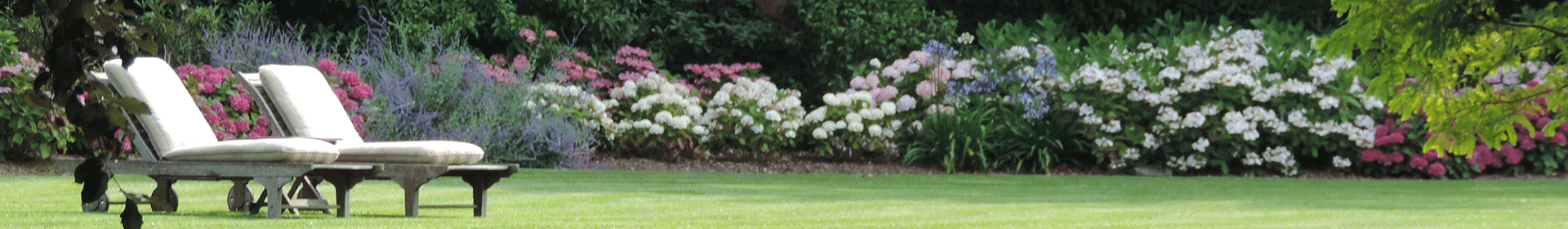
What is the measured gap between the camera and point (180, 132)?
4984mm

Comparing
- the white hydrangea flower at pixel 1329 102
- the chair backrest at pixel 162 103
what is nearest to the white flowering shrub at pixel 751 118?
the white hydrangea flower at pixel 1329 102

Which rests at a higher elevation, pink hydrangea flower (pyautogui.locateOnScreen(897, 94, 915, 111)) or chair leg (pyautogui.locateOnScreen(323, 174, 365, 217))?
pink hydrangea flower (pyautogui.locateOnScreen(897, 94, 915, 111))

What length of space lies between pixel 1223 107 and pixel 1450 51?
236 inches

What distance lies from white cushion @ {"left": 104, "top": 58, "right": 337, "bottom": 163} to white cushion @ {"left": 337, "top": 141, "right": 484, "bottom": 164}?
1.09 ft

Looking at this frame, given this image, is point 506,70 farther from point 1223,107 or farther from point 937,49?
point 1223,107

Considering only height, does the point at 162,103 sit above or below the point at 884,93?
below

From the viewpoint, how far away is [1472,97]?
17.1 ft

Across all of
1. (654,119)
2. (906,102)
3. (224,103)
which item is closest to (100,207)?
(224,103)

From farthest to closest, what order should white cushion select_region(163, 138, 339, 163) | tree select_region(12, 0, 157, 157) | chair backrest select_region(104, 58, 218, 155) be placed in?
1. chair backrest select_region(104, 58, 218, 155)
2. white cushion select_region(163, 138, 339, 163)
3. tree select_region(12, 0, 157, 157)

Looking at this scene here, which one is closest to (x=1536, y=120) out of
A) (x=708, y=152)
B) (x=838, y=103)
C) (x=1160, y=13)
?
(x=1160, y=13)

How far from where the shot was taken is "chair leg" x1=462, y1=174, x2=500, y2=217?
5.30 m

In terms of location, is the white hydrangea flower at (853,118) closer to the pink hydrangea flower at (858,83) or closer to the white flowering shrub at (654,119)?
the pink hydrangea flower at (858,83)

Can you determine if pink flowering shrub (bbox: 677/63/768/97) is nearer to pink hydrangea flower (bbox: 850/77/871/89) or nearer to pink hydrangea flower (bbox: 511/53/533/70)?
pink hydrangea flower (bbox: 850/77/871/89)

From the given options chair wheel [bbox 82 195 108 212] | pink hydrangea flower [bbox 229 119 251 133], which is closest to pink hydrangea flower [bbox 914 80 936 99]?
pink hydrangea flower [bbox 229 119 251 133]
